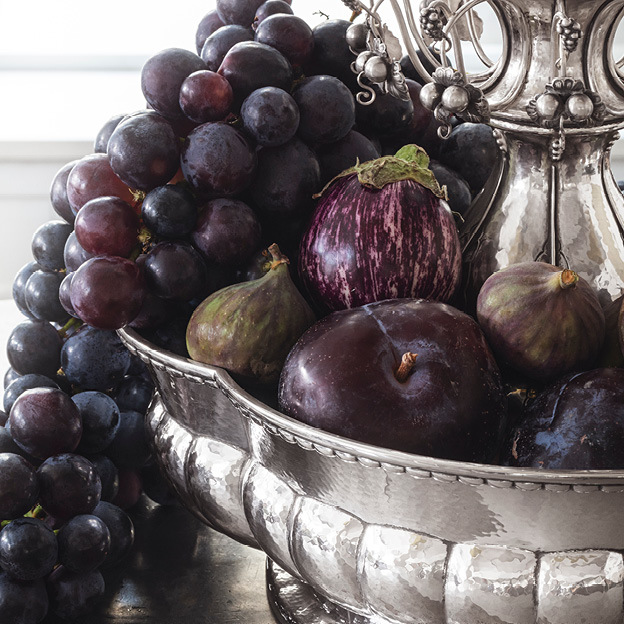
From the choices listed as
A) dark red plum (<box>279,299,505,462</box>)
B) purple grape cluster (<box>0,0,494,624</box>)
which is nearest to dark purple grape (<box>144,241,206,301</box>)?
purple grape cluster (<box>0,0,494,624</box>)

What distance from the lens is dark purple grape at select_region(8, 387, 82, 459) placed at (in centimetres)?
46

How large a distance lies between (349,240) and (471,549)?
0.16m

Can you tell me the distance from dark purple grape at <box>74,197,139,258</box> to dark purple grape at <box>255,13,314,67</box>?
13 centimetres

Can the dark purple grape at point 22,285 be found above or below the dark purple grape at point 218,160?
below

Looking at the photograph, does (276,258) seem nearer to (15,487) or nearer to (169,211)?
(169,211)

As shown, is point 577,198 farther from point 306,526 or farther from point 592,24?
point 306,526

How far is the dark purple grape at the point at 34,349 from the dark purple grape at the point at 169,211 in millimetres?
118

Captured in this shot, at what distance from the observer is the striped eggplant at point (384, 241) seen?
43 cm

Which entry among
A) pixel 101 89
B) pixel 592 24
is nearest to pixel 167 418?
pixel 592 24

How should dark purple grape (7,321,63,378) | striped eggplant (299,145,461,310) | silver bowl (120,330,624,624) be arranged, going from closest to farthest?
silver bowl (120,330,624,624) → striped eggplant (299,145,461,310) → dark purple grape (7,321,63,378)

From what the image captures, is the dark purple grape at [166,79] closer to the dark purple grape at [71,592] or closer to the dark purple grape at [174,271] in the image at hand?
the dark purple grape at [174,271]

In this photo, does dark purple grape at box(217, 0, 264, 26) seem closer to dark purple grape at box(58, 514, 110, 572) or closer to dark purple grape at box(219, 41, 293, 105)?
dark purple grape at box(219, 41, 293, 105)

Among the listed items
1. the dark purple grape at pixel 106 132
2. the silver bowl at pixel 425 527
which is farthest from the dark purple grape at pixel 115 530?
the dark purple grape at pixel 106 132

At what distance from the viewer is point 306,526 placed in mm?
388
